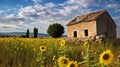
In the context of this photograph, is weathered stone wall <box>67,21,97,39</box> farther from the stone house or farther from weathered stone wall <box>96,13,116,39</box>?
weathered stone wall <box>96,13,116,39</box>

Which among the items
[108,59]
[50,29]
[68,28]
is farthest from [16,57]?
[50,29]

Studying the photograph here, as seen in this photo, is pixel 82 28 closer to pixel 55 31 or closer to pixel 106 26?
pixel 106 26

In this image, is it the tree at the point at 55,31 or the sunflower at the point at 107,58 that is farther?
the tree at the point at 55,31

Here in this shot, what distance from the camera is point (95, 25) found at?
31.8m

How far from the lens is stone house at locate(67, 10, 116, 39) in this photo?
3206 cm

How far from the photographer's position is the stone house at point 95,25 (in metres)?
32.1

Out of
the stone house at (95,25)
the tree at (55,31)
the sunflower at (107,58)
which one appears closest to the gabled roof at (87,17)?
the stone house at (95,25)

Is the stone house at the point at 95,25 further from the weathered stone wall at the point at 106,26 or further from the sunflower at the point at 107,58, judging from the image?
the sunflower at the point at 107,58

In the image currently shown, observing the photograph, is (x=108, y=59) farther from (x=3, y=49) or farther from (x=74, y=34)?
(x=74, y=34)

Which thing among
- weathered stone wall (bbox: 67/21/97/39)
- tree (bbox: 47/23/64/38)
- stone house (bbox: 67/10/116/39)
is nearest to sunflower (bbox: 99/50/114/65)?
weathered stone wall (bbox: 67/21/97/39)

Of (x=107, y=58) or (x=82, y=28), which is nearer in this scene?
(x=107, y=58)

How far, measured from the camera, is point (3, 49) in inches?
335

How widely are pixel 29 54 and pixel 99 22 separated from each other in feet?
81.4

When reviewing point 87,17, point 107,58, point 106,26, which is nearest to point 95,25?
point 106,26
